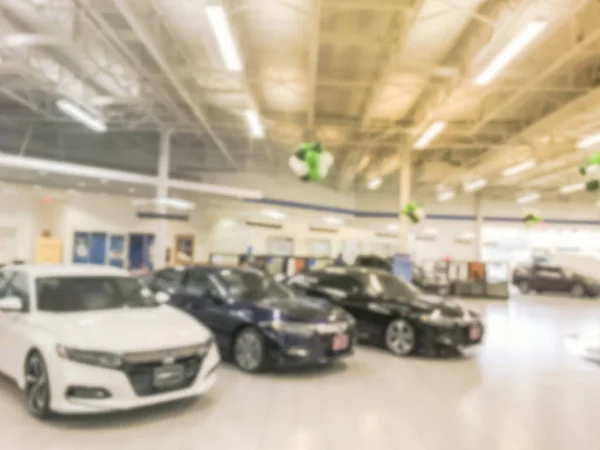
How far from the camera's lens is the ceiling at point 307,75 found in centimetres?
711

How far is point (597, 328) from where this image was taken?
1073cm

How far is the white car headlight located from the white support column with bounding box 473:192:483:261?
927 inches

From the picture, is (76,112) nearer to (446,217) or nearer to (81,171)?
(81,171)

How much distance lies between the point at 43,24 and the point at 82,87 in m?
2.85

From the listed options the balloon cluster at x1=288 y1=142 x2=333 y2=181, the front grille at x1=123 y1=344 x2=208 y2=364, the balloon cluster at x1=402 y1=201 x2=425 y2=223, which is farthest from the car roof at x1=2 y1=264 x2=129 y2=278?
the balloon cluster at x1=402 y1=201 x2=425 y2=223

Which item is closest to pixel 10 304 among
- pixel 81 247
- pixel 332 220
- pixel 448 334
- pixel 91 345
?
pixel 91 345

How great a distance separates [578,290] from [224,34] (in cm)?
1872

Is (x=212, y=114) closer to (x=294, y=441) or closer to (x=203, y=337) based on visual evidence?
(x=203, y=337)

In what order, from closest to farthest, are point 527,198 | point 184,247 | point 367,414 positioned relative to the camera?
point 367,414 < point 184,247 < point 527,198

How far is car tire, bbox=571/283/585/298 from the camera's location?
63.6 feet

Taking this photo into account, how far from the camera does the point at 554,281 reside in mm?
19859

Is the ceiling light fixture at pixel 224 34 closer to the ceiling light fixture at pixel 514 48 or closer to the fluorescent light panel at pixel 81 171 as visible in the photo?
the ceiling light fixture at pixel 514 48

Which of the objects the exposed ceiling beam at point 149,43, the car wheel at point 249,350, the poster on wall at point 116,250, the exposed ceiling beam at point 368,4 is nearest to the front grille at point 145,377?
the car wheel at point 249,350

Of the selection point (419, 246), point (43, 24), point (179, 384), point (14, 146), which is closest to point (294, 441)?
point (179, 384)
